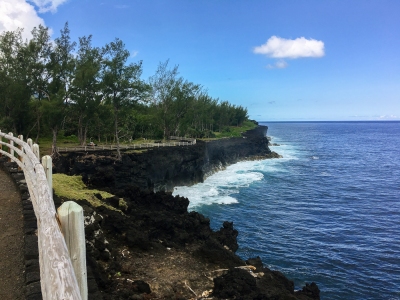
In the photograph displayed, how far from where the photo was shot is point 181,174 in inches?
1622

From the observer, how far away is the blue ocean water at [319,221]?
19.2 metres

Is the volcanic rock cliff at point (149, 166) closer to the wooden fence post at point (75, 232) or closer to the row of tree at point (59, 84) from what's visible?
the row of tree at point (59, 84)

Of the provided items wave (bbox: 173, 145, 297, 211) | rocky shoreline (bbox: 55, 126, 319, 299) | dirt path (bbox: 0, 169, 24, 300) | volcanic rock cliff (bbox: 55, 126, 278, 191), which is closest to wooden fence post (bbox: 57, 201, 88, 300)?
dirt path (bbox: 0, 169, 24, 300)

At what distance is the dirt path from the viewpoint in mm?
4973

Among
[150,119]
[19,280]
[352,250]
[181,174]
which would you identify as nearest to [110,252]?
[19,280]

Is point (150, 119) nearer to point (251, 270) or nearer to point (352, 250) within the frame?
point (352, 250)

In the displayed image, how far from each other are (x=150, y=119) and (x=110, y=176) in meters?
33.6

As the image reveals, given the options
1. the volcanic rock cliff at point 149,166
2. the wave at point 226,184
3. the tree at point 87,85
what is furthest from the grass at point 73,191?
the tree at point 87,85

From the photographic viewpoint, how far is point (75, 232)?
256 cm

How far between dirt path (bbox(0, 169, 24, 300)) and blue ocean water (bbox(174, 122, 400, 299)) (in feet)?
50.7

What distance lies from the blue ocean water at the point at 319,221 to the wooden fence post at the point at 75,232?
1764 centimetres

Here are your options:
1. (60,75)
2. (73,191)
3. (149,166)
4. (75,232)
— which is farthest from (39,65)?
(75,232)

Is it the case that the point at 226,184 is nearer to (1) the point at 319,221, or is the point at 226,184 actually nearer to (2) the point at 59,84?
(1) the point at 319,221

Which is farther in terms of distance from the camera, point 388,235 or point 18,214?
point 388,235
